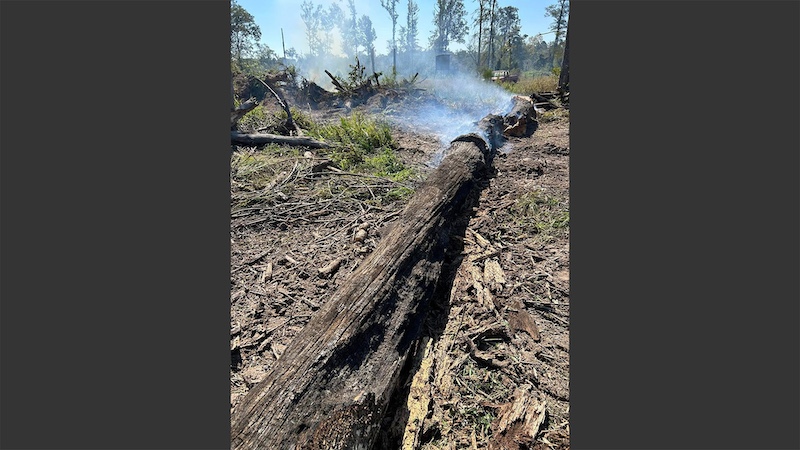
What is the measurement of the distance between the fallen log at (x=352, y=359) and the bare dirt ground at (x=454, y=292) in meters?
0.20

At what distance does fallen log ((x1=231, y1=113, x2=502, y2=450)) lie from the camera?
1.44 m

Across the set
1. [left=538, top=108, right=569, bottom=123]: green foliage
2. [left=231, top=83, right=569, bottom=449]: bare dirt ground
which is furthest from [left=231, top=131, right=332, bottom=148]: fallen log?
[left=538, top=108, right=569, bottom=123]: green foliage

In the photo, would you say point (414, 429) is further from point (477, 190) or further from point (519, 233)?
point (477, 190)

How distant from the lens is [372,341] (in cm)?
188

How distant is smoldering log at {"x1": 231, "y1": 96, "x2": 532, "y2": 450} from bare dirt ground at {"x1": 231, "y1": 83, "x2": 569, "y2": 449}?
201mm

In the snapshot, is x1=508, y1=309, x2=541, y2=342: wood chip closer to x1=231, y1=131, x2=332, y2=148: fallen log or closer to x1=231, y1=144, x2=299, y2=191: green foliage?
x1=231, y1=144, x2=299, y2=191: green foliage

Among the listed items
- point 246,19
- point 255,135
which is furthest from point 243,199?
point 246,19

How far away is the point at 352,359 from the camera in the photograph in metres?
1.74

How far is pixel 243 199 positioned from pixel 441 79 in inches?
324

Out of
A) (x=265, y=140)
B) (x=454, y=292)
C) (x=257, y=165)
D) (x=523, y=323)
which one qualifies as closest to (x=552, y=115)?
(x=265, y=140)

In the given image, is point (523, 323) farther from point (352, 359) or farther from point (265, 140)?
point (265, 140)

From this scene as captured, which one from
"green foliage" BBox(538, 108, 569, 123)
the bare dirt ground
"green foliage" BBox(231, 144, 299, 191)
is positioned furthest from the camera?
"green foliage" BBox(538, 108, 569, 123)

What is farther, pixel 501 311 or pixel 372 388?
pixel 501 311

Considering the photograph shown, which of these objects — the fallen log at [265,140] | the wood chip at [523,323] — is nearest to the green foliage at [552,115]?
the fallen log at [265,140]
